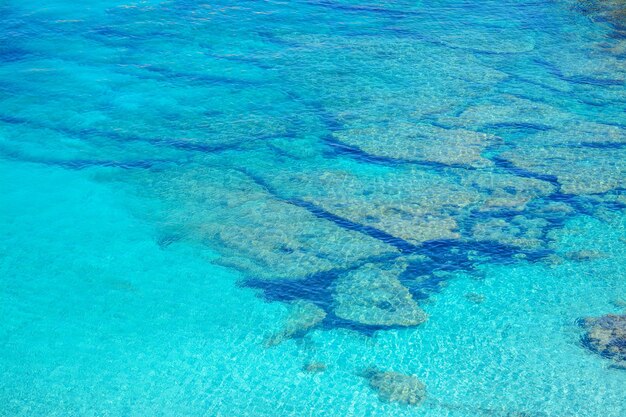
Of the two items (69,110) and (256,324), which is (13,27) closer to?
(69,110)

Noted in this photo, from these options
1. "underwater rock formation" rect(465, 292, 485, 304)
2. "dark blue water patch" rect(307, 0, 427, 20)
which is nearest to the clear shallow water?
"underwater rock formation" rect(465, 292, 485, 304)

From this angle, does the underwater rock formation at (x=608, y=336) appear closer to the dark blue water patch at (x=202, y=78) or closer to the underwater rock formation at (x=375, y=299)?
the underwater rock formation at (x=375, y=299)

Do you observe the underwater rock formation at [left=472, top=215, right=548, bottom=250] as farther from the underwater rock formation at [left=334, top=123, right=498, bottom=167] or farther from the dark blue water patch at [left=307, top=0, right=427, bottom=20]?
the dark blue water patch at [left=307, top=0, right=427, bottom=20]

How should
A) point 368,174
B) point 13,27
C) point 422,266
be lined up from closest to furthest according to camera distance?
point 422,266, point 368,174, point 13,27

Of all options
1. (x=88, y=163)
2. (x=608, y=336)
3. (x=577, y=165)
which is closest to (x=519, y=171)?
(x=577, y=165)

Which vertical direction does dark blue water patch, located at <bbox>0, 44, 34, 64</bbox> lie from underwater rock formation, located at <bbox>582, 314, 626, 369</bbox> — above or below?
above

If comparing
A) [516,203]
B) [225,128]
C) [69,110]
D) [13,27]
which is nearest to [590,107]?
[516,203]

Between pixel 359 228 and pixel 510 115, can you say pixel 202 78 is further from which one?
pixel 510 115
